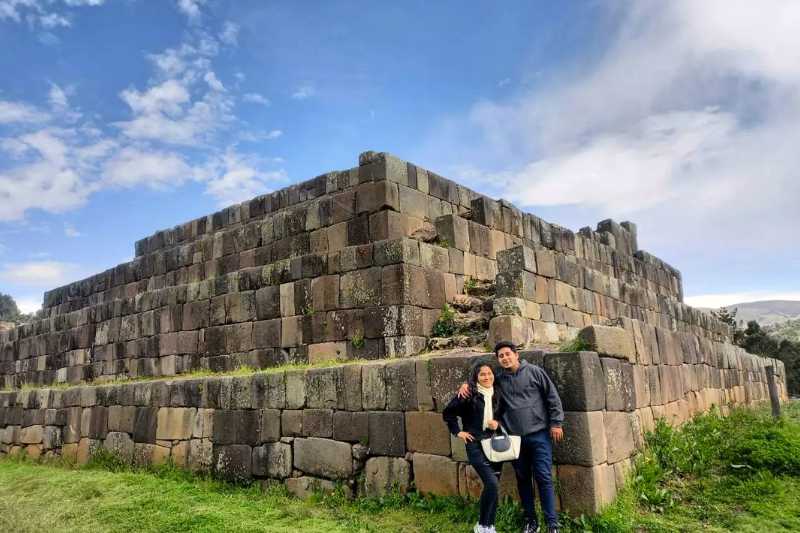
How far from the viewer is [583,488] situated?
18.3ft

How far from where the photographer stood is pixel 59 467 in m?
12.1

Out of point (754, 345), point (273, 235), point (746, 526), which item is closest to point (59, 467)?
point (273, 235)

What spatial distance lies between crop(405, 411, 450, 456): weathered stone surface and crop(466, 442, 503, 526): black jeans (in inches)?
46.1

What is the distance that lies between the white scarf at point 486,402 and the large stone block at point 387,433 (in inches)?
74.6

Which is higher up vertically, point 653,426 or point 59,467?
point 653,426

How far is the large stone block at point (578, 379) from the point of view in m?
5.75

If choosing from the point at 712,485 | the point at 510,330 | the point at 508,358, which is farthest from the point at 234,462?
the point at 712,485

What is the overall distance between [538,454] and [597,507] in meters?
0.82

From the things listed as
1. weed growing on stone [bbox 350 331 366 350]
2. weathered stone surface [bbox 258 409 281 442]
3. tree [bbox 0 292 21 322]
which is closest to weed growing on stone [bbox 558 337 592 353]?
weed growing on stone [bbox 350 331 366 350]

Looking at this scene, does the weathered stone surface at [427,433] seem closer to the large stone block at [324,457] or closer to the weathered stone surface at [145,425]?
the large stone block at [324,457]

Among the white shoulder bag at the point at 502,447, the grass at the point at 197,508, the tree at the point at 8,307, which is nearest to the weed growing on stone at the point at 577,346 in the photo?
the white shoulder bag at the point at 502,447

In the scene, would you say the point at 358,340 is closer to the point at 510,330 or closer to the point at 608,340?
the point at 510,330

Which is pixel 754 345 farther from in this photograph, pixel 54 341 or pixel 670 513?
pixel 54 341

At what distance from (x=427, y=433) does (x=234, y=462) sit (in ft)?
11.8
